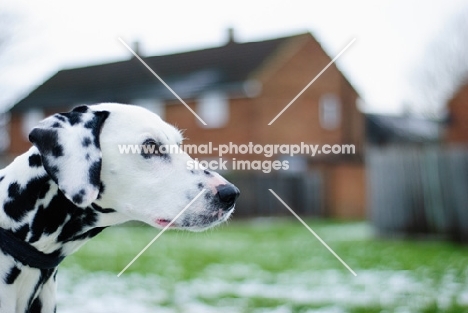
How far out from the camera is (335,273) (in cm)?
629

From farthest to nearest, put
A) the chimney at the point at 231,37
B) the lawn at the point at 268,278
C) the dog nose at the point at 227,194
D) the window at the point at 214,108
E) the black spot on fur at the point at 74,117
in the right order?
the chimney at the point at 231,37 < the window at the point at 214,108 < the lawn at the point at 268,278 < the dog nose at the point at 227,194 < the black spot on fur at the point at 74,117

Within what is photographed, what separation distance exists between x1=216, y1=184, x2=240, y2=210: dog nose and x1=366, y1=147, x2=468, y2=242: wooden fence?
7.99 meters

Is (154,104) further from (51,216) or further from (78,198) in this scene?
(78,198)

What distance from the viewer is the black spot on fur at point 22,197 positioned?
70.9 inches

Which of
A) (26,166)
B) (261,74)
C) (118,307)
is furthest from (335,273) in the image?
(261,74)

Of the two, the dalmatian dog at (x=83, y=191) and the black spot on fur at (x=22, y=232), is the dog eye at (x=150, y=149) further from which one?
the black spot on fur at (x=22, y=232)

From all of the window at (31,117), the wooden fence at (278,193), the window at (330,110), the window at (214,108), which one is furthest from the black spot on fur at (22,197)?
the window at (31,117)

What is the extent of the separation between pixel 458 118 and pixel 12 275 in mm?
16244

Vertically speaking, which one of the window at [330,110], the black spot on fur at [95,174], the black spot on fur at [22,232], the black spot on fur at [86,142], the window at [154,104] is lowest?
the black spot on fur at [22,232]

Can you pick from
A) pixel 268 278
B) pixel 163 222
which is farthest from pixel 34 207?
pixel 268 278

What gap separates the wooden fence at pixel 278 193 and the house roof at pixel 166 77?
11.2 ft

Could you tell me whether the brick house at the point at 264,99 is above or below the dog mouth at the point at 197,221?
above

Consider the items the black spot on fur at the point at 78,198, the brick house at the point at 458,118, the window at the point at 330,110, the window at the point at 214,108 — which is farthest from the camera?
the window at the point at 330,110

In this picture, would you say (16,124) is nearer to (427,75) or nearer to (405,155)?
(427,75)
